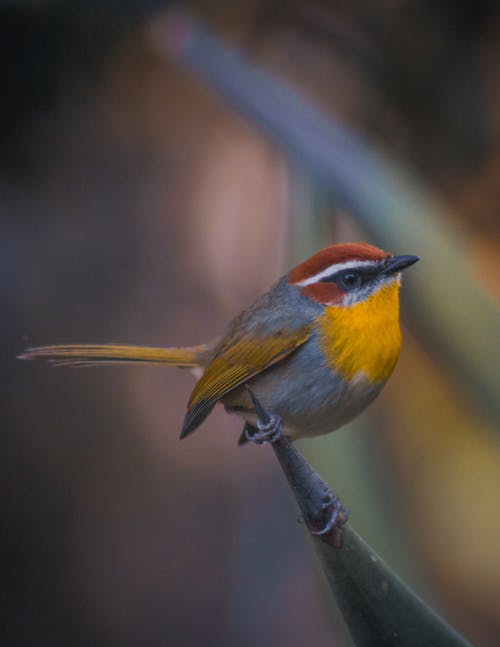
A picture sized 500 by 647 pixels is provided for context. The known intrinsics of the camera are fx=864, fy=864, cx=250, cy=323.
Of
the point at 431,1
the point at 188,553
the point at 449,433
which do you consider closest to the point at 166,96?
the point at 431,1

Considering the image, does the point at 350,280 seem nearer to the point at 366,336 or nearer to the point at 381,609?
the point at 366,336

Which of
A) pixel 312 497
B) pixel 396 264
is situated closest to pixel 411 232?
pixel 396 264

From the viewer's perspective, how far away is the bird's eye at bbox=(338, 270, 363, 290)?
0.63m

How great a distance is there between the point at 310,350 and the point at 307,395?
44 mm

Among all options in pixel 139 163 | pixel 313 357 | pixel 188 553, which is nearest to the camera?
pixel 313 357

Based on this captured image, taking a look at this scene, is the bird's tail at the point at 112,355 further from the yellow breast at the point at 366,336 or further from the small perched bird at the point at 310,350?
the yellow breast at the point at 366,336

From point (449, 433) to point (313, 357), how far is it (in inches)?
13.4

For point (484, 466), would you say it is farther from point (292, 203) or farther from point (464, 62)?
point (464, 62)

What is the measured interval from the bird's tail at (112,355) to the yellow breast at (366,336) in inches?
6.7

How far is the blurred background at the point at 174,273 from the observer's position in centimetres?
123

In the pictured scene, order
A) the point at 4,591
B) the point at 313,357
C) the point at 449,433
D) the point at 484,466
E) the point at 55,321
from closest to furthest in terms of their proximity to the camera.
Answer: the point at 313,357 < the point at 484,466 < the point at 449,433 < the point at 4,591 < the point at 55,321

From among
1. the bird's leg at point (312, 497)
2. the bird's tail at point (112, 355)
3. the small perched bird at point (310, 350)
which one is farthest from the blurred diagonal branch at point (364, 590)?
the bird's tail at point (112, 355)

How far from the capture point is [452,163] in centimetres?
149

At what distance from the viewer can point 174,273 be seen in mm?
1539
